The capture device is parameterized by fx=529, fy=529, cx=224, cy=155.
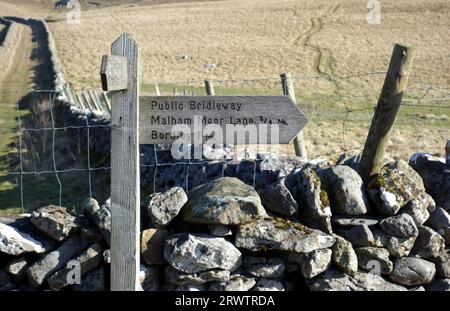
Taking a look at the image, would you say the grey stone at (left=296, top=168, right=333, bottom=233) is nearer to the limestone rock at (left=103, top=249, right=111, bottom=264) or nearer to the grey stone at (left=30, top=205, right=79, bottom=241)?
the limestone rock at (left=103, top=249, right=111, bottom=264)

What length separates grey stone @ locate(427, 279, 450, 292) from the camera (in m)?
4.51

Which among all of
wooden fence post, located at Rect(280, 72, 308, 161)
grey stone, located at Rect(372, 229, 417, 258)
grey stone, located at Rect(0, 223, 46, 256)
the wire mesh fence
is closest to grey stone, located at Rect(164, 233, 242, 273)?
grey stone, located at Rect(0, 223, 46, 256)

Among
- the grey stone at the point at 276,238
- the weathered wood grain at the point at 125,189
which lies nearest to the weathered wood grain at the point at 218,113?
the weathered wood grain at the point at 125,189

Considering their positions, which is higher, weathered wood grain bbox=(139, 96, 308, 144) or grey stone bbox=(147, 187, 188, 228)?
weathered wood grain bbox=(139, 96, 308, 144)

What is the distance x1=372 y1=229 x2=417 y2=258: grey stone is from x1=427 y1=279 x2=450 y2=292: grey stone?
0.40 m

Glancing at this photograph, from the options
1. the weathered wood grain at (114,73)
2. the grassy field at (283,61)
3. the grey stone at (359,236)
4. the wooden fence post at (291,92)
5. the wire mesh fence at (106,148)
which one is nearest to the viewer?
the weathered wood grain at (114,73)

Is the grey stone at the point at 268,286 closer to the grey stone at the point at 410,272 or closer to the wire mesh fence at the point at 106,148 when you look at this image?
the grey stone at the point at 410,272

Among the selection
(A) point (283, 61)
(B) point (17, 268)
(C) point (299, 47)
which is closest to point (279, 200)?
(B) point (17, 268)

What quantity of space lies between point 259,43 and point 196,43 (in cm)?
450

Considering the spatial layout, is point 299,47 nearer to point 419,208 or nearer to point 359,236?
point 419,208

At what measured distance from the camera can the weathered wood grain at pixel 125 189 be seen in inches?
153

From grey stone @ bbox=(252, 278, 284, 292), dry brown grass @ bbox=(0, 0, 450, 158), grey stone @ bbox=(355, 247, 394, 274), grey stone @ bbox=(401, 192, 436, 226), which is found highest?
dry brown grass @ bbox=(0, 0, 450, 158)

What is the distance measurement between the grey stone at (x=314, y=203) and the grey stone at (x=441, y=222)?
0.98 m
